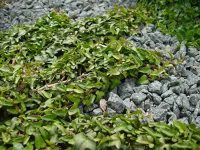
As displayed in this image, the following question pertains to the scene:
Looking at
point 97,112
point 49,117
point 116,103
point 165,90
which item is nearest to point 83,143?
point 49,117

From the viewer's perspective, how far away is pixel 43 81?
10.4ft

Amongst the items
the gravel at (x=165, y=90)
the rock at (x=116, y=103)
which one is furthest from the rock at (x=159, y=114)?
the rock at (x=116, y=103)

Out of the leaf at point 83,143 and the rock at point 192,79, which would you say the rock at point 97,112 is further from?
the rock at point 192,79

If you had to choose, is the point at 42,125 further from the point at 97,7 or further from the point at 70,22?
the point at 97,7

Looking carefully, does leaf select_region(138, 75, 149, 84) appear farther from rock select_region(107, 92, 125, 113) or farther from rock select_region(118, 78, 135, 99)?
rock select_region(107, 92, 125, 113)

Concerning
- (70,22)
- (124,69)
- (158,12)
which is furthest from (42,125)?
(158,12)

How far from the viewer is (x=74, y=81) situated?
3154 mm

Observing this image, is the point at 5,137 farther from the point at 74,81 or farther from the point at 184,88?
the point at 184,88

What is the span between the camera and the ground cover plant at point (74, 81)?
239 centimetres

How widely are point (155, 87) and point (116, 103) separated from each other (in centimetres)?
38

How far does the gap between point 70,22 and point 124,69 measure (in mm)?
1419

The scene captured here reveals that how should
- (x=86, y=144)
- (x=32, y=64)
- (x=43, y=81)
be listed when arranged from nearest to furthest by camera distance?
(x=86, y=144), (x=43, y=81), (x=32, y=64)

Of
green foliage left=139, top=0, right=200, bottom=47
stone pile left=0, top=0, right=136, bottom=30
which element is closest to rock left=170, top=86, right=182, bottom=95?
green foliage left=139, top=0, right=200, bottom=47

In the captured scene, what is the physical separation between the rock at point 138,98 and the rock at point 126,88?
0.08m
